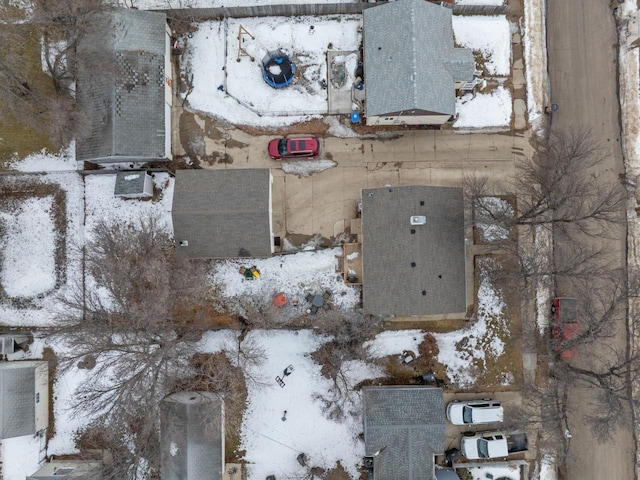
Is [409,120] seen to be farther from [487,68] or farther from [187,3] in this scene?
[187,3]

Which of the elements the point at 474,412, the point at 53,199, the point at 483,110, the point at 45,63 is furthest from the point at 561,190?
the point at 45,63

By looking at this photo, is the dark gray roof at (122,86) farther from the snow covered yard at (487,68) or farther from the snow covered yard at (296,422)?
the snow covered yard at (487,68)

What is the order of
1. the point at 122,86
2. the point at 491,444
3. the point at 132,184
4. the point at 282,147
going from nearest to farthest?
the point at 122,86, the point at 491,444, the point at 132,184, the point at 282,147

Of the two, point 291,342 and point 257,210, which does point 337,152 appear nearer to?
point 257,210

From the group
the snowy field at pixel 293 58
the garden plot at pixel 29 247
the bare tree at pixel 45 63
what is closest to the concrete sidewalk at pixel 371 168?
the snowy field at pixel 293 58

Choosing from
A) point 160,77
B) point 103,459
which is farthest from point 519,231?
point 103,459

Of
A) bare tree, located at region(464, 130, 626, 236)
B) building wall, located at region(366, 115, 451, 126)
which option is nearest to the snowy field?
building wall, located at region(366, 115, 451, 126)

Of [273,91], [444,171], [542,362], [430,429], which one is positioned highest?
[273,91]
